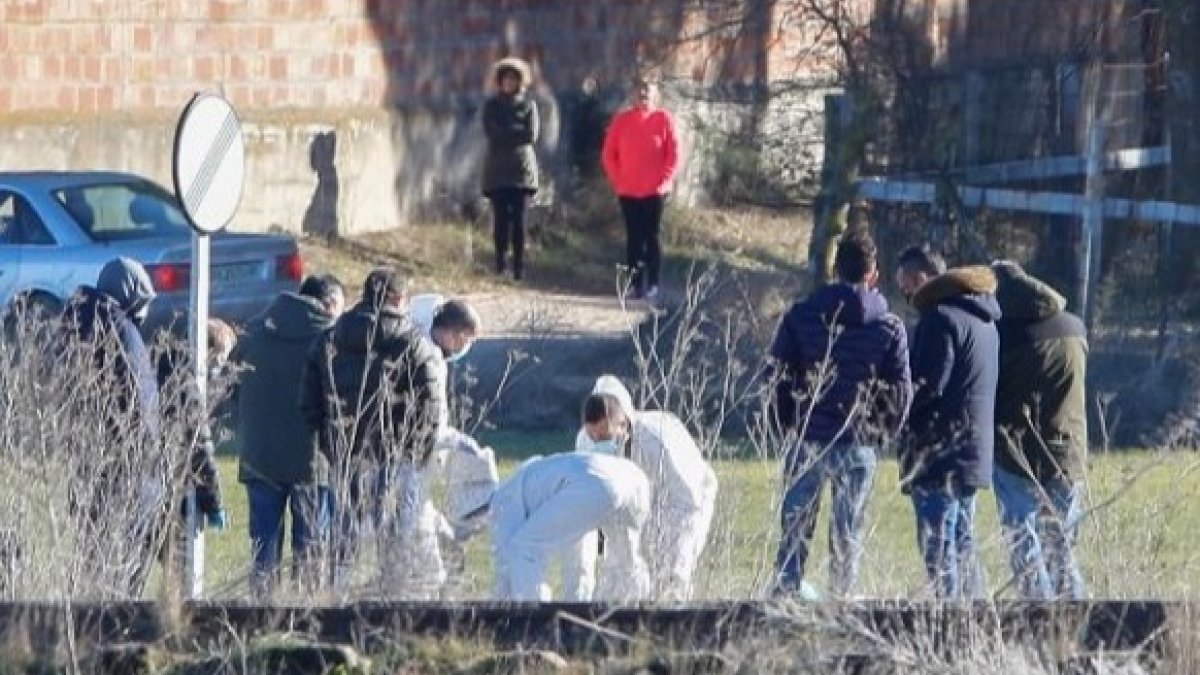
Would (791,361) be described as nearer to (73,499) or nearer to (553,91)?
(73,499)

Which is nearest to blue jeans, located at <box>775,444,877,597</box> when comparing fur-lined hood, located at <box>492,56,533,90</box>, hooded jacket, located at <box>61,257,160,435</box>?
hooded jacket, located at <box>61,257,160,435</box>

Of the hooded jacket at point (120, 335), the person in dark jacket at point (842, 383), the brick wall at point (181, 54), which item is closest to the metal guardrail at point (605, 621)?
the hooded jacket at point (120, 335)

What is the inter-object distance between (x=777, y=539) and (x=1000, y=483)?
152cm

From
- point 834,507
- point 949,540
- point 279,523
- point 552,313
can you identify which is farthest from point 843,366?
point 552,313

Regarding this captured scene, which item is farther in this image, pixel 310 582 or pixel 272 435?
pixel 272 435

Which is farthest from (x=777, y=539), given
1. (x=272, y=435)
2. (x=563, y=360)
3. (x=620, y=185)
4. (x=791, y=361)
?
(x=620, y=185)

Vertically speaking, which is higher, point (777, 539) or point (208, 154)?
point (208, 154)

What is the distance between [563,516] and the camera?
10.2 m

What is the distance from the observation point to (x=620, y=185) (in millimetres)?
23125

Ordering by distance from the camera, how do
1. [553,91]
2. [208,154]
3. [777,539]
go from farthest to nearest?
1. [553,91]
2. [208,154]
3. [777,539]

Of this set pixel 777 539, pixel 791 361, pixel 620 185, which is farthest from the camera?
pixel 620 185

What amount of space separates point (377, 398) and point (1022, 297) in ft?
8.10

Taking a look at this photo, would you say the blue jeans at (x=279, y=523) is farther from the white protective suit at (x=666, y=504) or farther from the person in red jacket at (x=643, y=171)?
the person in red jacket at (x=643, y=171)

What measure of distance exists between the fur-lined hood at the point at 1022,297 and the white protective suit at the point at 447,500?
80.3 inches
